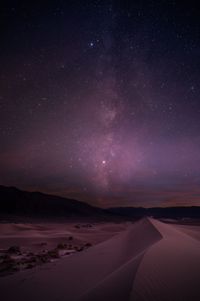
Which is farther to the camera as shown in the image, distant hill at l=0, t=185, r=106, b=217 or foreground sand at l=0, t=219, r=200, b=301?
distant hill at l=0, t=185, r=106, b=217

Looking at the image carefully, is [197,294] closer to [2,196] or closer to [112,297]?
[112,297]

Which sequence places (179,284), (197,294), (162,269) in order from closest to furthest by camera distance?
(197,294), (179,284), (162,269)

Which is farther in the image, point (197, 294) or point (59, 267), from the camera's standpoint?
point (59, 267)

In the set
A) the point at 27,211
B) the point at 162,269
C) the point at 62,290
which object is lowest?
the point at 62,290

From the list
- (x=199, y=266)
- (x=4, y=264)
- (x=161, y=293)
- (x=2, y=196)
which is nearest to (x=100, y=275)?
(x=199, y=266)

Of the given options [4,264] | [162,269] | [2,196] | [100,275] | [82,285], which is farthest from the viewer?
[2,196]

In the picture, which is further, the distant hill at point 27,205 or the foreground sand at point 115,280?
the distant hill at point 27,205

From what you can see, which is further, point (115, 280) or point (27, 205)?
point (27, 205)

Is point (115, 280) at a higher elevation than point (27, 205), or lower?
lower

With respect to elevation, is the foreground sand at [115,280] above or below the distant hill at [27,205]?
below

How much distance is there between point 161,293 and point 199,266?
1.81m

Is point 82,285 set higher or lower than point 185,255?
lower

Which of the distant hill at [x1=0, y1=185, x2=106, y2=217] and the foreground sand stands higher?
the distant hill at [x1=0, y1=185, x2=106, y2=217]

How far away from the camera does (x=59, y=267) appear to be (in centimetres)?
822
